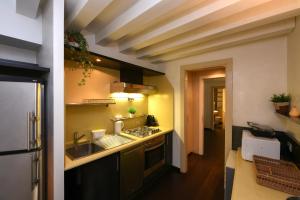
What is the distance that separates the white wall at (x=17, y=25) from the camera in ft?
3.96

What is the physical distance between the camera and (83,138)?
204 cm

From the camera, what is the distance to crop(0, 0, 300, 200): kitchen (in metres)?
1.09

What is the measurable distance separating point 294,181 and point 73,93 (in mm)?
2426

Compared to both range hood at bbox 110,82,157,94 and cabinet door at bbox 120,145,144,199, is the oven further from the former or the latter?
range hood at bbox 110,82,157,94

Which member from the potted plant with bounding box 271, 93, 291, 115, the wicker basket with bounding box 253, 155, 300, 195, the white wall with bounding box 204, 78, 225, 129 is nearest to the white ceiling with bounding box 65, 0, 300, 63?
the potted plant with bounding box 271, 93, 291, 115

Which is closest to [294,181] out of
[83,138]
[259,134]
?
[259,134]

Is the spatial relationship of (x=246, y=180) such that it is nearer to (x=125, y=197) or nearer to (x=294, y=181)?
(x=294, y=181)

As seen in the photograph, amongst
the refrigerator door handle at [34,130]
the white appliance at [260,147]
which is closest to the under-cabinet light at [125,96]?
the refrigerator door handle at [34,130]

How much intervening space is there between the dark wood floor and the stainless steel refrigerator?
154 cm

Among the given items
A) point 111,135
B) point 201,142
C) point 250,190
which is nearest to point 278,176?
point 250,190

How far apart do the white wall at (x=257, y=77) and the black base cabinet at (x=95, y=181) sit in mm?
1894

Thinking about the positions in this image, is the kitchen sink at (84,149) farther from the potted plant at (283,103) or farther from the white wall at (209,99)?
the white wall at (209,99)

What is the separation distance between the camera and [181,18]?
1.41 m

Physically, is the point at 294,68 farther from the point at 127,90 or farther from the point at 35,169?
the point at 35,169
